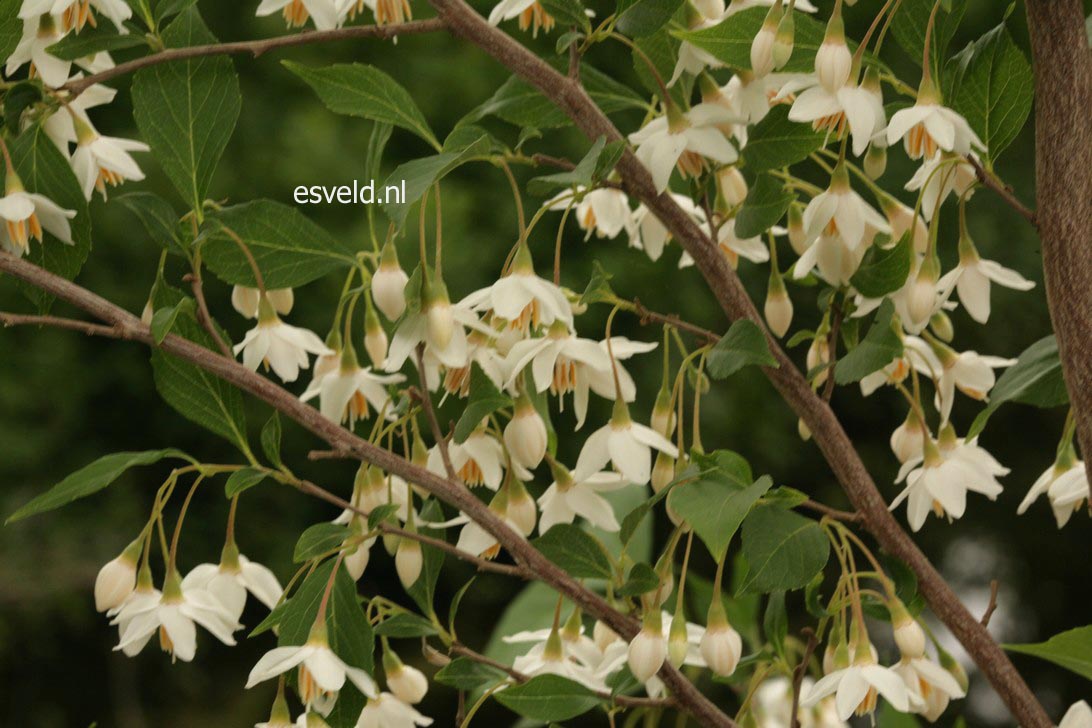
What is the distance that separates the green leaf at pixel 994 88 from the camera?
0.40 m

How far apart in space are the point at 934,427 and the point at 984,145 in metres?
1.33

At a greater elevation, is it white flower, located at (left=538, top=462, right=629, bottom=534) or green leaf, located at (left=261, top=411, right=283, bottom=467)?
green leaf, located at (left=261, top=411, right=283, bottom=467)

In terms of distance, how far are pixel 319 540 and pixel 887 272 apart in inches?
8.3

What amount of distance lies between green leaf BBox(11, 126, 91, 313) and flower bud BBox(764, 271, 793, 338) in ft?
0.87

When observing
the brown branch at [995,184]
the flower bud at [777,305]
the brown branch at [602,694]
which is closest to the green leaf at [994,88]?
the brown branch at [995,184]

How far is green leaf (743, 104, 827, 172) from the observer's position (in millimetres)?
437

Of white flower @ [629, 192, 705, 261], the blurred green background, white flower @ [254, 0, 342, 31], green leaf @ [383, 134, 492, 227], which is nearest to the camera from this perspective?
green leaf @ [383, 134, 492, 227]

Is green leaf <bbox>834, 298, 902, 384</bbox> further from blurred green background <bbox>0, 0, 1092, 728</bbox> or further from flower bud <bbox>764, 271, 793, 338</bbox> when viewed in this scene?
blurred green background <bbox>0, 0, 1092, 728</bbox>

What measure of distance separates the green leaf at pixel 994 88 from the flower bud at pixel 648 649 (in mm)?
187

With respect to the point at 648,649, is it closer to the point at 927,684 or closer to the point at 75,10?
the point at 927,684

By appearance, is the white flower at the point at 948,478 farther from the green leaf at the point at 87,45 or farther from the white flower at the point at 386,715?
the green leaf at the point at 87,45

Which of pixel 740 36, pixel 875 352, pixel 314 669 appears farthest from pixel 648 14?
pixel 314 669

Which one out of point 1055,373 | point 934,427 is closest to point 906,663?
point 1055,373

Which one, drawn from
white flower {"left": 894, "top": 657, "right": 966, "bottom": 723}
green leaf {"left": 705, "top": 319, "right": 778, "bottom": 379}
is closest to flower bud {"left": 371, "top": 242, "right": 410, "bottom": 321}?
green leaf {"left": 705, "top": 319, "right": 778, "bottom": 379}
